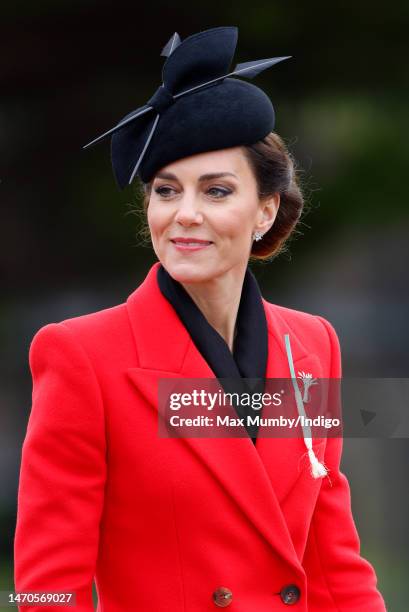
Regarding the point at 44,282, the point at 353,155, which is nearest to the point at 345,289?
the point at 353,155

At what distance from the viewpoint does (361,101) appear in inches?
189

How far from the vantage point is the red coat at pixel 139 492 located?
2.17m

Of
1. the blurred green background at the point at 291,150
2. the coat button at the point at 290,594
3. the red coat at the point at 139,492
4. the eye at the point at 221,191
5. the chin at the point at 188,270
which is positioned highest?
the blurred green background at the point at 291,150

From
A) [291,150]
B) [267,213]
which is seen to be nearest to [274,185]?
[267,213]

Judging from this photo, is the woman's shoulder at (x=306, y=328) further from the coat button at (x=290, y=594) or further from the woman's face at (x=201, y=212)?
the coat button at (x=290, y=594)

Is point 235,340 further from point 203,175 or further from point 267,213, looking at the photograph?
point 203,175

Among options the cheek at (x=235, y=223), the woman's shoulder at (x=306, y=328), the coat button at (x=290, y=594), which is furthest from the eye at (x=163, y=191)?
the coat button at (x=290, y=594)

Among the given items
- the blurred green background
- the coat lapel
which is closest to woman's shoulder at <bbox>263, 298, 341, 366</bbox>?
the coat lapel

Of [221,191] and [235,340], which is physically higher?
[221,191]

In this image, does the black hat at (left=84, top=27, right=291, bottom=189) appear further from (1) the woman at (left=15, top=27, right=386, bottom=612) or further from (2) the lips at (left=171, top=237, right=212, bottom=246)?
(2) the lips at (left=171, top=237, right=212, bottom=246)

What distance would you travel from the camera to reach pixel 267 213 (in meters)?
2.51

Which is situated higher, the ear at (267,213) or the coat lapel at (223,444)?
the ear at (267,213)

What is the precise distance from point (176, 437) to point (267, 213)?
0.55m

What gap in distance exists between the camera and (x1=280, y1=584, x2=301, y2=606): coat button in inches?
91.7
